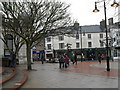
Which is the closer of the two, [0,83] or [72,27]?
[0,83]

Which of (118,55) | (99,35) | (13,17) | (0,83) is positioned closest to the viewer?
(0,83)

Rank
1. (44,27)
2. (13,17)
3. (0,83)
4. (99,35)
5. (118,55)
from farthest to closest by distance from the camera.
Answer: (99,35) < (118,55) < (44,27) < (13,17) < (0,83)

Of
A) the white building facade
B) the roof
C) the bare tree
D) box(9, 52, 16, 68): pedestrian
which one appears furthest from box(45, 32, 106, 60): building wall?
the bare tree

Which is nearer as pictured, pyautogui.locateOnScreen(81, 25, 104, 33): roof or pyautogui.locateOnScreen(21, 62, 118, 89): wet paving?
pyautogui.locateOnScreen(21, 62, 118, 89): wet paving

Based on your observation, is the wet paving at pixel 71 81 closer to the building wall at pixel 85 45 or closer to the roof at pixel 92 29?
the building wall at pixel 85 45

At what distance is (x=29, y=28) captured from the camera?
17078mm

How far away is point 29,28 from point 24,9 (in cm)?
181

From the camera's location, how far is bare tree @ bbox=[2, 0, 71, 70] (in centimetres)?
1630

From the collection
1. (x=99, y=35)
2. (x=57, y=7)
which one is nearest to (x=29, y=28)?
(x=57, y=7)

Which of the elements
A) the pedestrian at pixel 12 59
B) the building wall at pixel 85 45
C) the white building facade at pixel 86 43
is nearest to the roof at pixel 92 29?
the white building facade at pixel 86 43

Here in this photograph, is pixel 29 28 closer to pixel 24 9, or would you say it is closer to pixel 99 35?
pixel 24 9

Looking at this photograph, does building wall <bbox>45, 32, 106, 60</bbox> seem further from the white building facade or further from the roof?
the roof

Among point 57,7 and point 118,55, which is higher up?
point 57,7

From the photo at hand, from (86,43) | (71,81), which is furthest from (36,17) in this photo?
(86,43)
